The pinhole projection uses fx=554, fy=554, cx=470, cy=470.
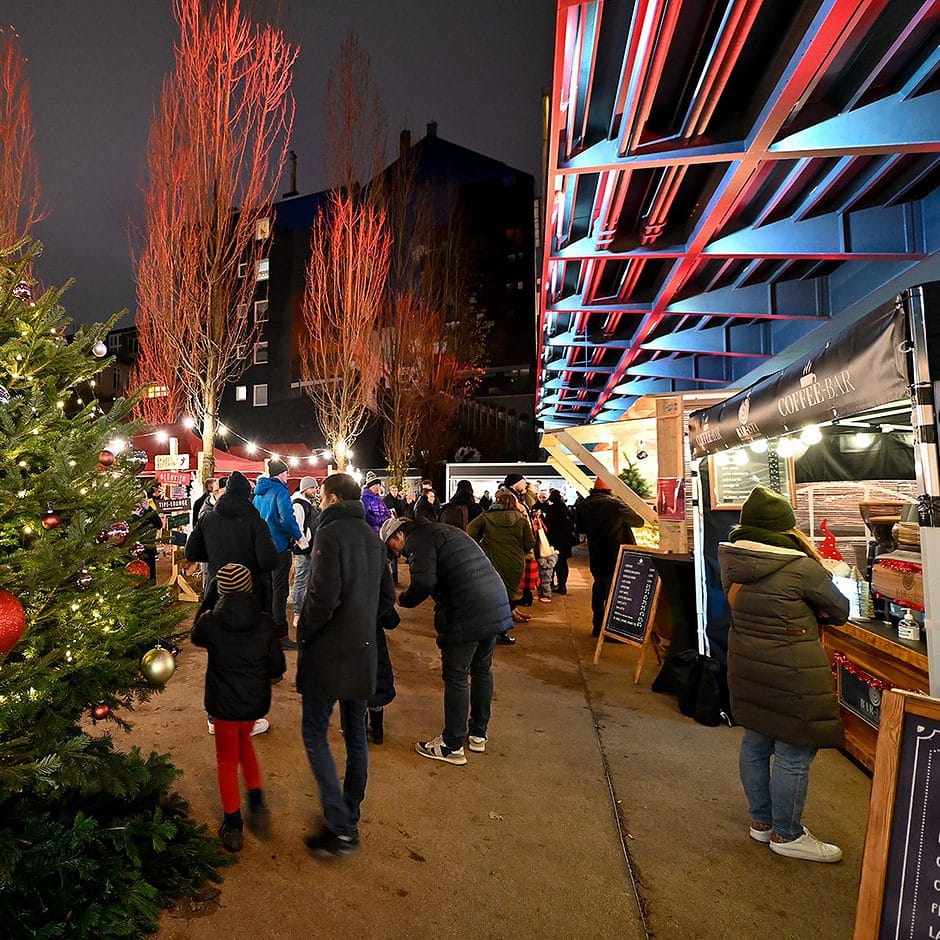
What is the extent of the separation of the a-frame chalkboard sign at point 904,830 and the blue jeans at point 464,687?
228 cm

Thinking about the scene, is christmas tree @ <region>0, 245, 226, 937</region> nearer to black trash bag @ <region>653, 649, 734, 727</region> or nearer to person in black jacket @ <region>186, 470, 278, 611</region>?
person in black jacket @ <region>186, 470, 278, 611</region>

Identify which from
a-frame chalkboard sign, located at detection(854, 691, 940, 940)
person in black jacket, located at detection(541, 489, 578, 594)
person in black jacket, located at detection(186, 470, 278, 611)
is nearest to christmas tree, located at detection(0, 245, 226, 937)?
person in black jacket, located at detection(186, 470, 278, 611)

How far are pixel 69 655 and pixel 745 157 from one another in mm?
4485

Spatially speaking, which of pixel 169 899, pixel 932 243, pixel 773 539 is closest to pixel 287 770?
pixel 169 899

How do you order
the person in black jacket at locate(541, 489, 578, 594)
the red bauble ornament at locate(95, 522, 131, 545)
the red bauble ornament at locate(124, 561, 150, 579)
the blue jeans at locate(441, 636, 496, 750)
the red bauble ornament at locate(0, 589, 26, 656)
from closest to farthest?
the red bauble ornament at locate(0, 589, 26, 656) < the red bauble ornament at locate(95, 522, 131, 545) < the red bauble ornament at locate(124, 561, 150, 579) < the blue jeans at locate(441, 636, 496, 750) < the person in black jacket at locate(541, 489, 578, 594)

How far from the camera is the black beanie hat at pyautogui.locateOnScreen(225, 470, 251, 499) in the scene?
165 inches

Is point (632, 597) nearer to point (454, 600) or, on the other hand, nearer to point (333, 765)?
point (454, 600)

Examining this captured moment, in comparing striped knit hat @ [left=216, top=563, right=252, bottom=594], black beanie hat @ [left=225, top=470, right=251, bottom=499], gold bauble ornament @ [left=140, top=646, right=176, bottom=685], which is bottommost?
gold bauble ornament @ [left=140, top=646, right=176, bottom=685]

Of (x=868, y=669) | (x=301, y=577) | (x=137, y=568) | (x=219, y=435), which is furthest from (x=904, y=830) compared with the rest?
(x=219, y=435)

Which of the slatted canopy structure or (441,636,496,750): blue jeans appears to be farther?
(441,636,496,750): blue jeans

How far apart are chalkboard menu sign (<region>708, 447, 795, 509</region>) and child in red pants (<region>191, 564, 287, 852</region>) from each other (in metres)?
4.29

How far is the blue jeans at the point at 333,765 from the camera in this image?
2.84m

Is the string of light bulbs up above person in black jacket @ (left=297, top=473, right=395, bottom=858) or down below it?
above

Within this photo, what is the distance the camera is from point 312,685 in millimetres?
2850
